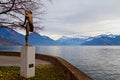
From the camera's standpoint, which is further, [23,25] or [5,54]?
[5,54]

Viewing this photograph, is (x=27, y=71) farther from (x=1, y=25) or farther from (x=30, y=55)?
(x=1, y=25)

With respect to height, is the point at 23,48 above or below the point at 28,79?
above

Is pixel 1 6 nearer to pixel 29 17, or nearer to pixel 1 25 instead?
pixel 1 25

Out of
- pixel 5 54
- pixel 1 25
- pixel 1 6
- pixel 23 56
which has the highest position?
pixel 1 6

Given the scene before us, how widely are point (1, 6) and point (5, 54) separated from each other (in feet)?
90.5

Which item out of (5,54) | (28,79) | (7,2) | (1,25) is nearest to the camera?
(28,79)

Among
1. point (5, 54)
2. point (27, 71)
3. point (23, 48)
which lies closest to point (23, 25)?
point (23, 48)

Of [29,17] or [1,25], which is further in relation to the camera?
[1,25]

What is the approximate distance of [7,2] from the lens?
16.9 metres

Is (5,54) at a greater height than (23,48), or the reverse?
(23,48)

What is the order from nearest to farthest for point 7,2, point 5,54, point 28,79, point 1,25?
1. point 28,79
2. point 7,2
3. point 1,25
4. point 5,54

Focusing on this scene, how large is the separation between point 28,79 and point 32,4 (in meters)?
6.26

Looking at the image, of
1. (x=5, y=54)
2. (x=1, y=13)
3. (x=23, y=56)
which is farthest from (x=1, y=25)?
(x=5, y=54)

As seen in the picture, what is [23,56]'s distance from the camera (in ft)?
50.5
